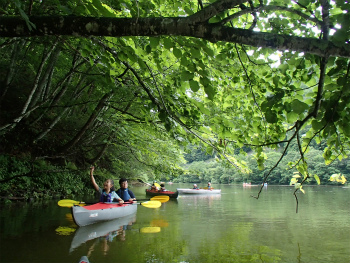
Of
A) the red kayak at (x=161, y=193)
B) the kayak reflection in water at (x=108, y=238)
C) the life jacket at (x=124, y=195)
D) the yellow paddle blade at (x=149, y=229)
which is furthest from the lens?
the red kayak at (x=161, y=193)

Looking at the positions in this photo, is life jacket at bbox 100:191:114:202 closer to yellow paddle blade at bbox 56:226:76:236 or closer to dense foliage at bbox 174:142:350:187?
yellow paddle blade at bbox 56:226:76:236

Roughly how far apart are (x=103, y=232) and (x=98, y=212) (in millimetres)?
823

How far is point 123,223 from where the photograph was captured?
8508 millimetres

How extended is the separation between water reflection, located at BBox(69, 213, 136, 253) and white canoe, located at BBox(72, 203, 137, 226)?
0.56ft

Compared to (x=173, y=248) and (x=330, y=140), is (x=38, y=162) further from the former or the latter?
(x=330, y=140)

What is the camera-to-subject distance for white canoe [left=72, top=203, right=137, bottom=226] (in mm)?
7328

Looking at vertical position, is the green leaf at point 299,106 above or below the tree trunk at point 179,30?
below

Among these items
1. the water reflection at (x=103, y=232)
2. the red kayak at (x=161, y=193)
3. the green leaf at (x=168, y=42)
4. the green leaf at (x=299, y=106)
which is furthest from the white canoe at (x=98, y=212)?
the red kayak at (x=161, y=193)

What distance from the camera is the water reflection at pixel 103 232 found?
6016mm

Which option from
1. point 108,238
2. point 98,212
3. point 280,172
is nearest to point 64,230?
point 98,212

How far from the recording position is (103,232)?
7238 millimetres

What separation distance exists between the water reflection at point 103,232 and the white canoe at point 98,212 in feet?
0.56

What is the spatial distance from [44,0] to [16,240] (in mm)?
4837

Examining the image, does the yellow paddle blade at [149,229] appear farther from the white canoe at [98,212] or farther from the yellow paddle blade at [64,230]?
the yellow paddle blade at [64,230]
